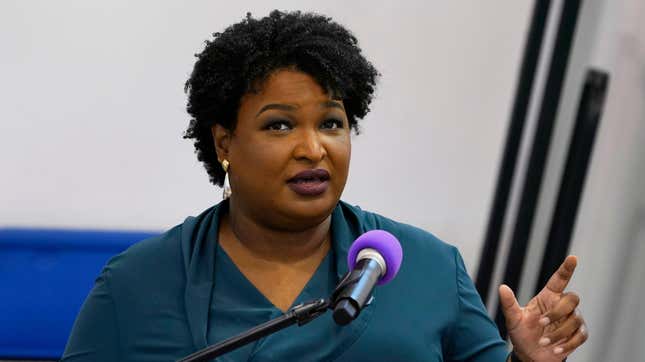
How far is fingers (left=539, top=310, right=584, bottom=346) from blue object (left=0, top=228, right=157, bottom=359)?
1410 millimetres

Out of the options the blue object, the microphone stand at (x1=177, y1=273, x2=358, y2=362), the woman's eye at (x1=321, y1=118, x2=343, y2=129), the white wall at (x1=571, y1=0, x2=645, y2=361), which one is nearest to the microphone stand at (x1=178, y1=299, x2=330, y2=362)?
the microphone stand at (x1=177, y1=273, x2=358, y2=362)

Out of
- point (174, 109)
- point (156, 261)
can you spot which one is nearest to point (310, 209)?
point (156, 261)

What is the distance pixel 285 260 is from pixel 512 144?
3.89ft

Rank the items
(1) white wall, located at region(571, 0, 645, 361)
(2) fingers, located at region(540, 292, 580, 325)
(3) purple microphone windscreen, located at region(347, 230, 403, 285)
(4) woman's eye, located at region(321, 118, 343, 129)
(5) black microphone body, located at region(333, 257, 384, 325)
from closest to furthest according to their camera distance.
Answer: (5) black microphone body, located at region(333, 257, 384, 325)
(3) purple microphone windscreen, located at region(347, 230, 403, 285)
(2) fingers, located at region(540, 292, 580, 325)
(4) woman's eye, located at region(321, 118, 343, 129)
(1) white wall, located at region(571, 0, 645, 361)

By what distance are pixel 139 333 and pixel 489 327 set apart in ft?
1.80

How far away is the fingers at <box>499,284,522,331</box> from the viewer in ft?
4.52

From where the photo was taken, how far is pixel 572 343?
4.46 feet

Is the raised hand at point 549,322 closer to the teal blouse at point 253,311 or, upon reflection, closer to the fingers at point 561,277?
the fingers at point 561,277

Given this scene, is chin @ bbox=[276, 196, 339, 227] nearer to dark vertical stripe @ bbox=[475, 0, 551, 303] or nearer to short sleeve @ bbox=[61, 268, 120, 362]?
short sleeve @ bbox=[61, 268, 120, 362]

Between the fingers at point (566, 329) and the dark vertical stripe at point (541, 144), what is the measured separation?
3.80 feet

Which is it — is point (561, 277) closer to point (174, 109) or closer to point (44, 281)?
point (174, 109)

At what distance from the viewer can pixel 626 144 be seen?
259 centimetres

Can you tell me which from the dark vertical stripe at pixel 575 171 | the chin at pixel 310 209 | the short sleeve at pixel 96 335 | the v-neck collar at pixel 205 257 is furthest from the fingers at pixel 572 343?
the dark vertical stripe at pixel 575 171

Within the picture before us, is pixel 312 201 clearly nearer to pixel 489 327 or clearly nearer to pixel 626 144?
pixel 489 327
